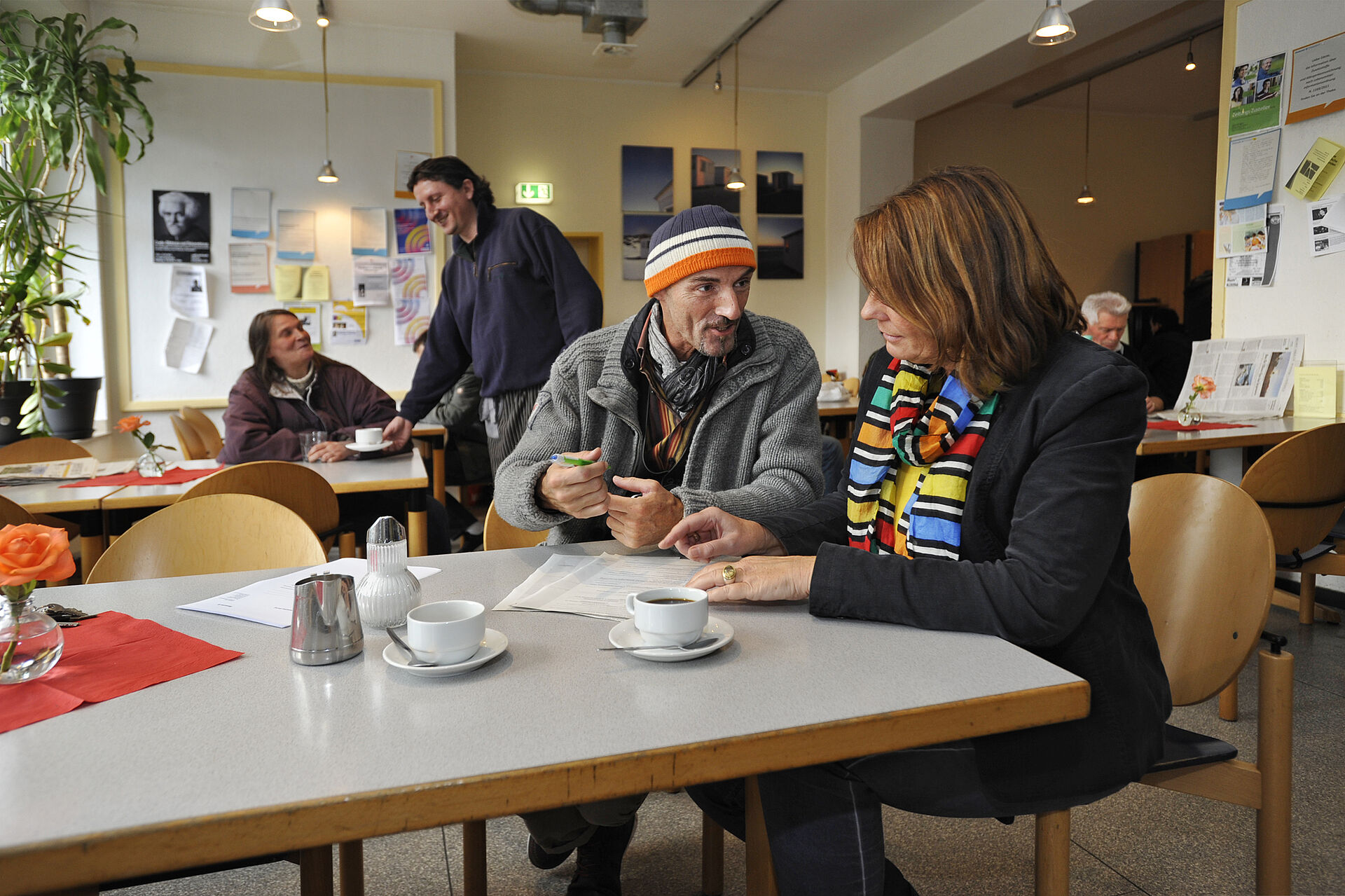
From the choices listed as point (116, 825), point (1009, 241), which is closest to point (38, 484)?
point (116, 825)

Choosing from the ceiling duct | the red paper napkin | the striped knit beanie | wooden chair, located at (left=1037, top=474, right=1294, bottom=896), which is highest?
the ceiling duct

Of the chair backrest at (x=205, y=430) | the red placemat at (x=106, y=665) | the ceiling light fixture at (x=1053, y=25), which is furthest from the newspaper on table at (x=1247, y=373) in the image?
the chair backrest at (x=205, y=430)

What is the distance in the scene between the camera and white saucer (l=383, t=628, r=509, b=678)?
3.20 feet

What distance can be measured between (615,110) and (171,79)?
3406 millimetres

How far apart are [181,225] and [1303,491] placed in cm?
638

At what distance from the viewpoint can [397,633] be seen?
3.75 feet

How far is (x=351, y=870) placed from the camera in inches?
56.2

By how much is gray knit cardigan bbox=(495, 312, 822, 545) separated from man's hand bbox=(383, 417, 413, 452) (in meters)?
1.47

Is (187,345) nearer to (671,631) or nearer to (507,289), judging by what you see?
(507,289)

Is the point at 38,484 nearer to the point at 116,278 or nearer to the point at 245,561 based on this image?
the point at 245,561

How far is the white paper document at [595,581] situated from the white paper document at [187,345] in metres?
5.45

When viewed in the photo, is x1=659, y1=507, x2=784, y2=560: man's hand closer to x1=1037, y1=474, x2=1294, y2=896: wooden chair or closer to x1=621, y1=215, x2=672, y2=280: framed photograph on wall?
x1=1037, y1=474, x2=1294, y2=896: wooden chair

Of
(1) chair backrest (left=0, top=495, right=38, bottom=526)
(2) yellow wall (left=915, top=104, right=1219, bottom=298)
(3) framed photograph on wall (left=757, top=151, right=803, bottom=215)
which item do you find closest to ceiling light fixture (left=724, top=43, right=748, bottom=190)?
(3) framed photograph on wall (left=757, top=151, right=803, bottom=215)

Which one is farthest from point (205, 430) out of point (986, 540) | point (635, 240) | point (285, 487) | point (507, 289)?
point (986, 540)
